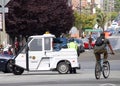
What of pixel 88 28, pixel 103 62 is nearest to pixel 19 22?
pixel 103 62

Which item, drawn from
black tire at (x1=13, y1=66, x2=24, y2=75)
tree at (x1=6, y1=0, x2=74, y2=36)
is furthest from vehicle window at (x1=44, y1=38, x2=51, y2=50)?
tree at (x1=6, y1=0, x2=74, y2=36)

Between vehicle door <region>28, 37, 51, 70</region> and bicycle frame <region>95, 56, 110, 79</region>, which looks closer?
bicycle frame <region>95, 56, 110, 79</region>

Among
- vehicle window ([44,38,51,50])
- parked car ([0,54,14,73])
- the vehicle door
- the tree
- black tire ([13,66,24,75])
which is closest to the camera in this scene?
the vehicle door

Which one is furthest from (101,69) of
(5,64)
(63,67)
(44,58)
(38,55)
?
(5,64)

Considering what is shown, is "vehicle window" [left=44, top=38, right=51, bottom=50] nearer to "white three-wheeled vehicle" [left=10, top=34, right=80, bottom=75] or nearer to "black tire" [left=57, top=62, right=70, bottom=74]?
"white three-wheeled vehicle" [left=10, top=34, right=80, bottom=75]

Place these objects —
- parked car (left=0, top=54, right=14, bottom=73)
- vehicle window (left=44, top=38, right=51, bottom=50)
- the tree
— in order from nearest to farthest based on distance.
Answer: vehicle window (left=44, top=38, right=51, bottom=50) → parked car (left=0, top=54, right=14, bottom=73) → the tree

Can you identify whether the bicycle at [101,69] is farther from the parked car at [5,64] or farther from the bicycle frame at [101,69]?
the parked car at [5,64]

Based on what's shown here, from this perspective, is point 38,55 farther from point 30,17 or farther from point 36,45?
point 30,17

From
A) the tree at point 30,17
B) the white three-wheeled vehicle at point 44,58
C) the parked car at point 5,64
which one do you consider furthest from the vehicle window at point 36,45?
the tree at point 30,17

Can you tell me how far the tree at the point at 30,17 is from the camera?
54.8 m

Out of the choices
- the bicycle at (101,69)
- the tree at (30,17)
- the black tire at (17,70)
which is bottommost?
the black tire at (17,70)

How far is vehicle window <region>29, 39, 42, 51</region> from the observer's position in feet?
79.9

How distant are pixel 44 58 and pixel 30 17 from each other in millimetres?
31942

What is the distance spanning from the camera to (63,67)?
80.2 feet
